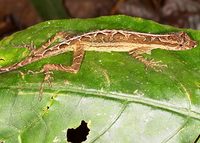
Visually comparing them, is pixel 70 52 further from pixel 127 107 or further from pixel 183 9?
pixel 183 9

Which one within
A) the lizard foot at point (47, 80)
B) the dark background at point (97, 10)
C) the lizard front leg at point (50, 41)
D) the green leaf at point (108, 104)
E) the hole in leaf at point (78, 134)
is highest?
the lizard foot at point (47, 80)

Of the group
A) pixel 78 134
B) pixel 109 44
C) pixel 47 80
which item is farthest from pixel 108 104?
pixel 109 44

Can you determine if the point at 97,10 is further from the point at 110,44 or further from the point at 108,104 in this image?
the point at 108,104

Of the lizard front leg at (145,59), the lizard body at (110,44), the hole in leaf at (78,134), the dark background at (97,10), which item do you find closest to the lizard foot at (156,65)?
the lizard front leg at (145,59)

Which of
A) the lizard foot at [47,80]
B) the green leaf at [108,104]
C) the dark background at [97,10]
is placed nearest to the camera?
the green leaf at [108,104]

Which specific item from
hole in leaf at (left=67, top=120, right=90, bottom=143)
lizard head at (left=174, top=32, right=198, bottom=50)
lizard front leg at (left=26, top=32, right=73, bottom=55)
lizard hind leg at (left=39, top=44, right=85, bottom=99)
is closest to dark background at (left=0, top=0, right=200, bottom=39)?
lizard front leg at (left=26, top=32, right=73, bottom=55)

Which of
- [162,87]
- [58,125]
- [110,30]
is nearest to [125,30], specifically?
[110,30]

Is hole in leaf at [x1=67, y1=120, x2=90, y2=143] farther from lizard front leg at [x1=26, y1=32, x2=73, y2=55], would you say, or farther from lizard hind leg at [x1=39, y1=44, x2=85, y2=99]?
lizard front leg at [x1=26, y1=32, x2=73, y2=55]

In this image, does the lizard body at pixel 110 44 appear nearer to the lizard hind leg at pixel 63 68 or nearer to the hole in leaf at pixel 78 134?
the lizard hind leg at pixel 63 68
